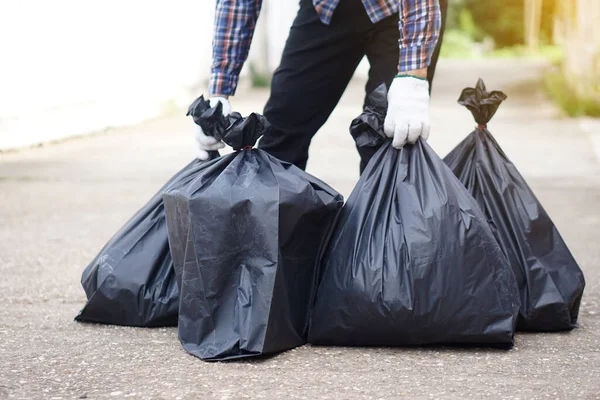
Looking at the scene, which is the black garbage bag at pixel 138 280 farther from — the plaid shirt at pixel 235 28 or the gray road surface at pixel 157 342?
the plaid shirt at pixel 235 28

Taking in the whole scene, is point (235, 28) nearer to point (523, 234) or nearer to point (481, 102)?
point (481, 102)

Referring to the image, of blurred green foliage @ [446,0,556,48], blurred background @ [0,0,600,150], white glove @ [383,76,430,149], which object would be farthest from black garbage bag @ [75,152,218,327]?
blurred green foliage @ [446,0,556,48]

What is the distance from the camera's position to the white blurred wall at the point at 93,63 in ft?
25.8

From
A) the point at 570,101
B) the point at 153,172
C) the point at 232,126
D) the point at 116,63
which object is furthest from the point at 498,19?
the point at 232,126

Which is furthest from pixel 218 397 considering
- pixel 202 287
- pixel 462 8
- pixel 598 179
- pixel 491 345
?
pixel 462 8

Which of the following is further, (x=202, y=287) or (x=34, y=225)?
(x=34, y=225)

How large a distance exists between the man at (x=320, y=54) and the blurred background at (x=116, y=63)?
480 cm

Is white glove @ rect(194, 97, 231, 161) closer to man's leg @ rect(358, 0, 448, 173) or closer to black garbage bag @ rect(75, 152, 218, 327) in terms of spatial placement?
black garbage bag @ rect(75, 152, 218, 327)

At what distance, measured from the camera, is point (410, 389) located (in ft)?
7.81

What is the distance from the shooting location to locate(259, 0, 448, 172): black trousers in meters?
3.12

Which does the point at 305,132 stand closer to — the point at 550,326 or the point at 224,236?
the point at 224,236

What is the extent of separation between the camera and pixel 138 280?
2.86 m

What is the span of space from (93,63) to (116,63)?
2.03 feet

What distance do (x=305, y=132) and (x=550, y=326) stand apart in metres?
1.02
